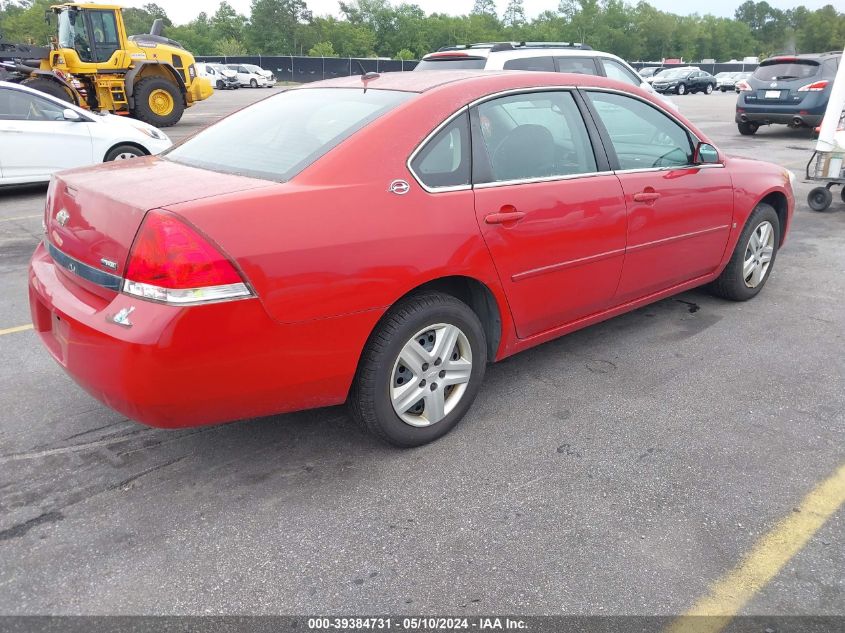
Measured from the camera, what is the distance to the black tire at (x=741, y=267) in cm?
480

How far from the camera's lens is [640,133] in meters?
Result: 4.04

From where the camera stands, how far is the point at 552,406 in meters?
3.56

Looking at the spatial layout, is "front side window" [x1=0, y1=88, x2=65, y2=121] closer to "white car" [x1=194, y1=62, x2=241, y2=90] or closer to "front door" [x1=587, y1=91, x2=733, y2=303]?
"front door" [x1=587, y1=91, x2=733, y2=303]

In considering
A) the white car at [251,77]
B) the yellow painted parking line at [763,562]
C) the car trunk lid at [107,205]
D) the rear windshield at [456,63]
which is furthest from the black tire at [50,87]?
the white car at [251,77]

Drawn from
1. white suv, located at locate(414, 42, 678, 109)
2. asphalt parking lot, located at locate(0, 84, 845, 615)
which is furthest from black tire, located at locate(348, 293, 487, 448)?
white suv, located at locate(414, 42, 678, 109)

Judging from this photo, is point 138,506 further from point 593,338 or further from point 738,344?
point 738,344

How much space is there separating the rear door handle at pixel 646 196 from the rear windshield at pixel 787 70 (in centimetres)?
1281

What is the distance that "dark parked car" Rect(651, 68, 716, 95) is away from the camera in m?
39.9

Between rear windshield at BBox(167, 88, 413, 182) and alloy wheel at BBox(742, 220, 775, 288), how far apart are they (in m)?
3.02

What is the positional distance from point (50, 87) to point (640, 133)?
45.4 ft

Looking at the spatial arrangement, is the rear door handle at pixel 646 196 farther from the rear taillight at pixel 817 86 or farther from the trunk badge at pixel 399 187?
the rear taillight at pixel 817 86

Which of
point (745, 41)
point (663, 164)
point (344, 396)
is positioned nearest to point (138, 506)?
point (344, 396)

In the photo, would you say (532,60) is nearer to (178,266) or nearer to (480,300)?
(480,300)

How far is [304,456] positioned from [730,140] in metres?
14.6
